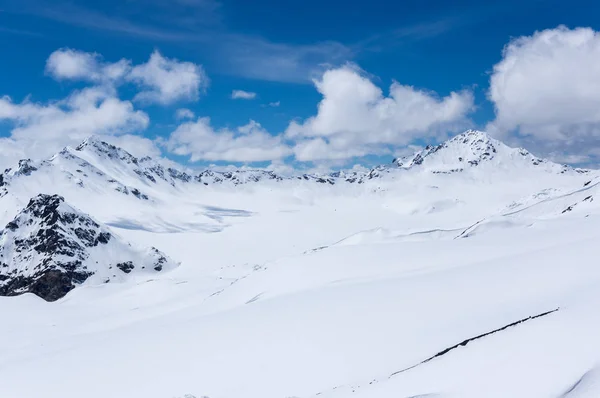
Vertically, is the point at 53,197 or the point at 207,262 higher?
the point at 53,197

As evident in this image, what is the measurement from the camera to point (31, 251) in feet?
399

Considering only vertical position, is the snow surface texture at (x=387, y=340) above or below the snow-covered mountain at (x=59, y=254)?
below

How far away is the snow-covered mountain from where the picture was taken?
369 ft

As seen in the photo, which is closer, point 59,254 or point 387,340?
point 387,340

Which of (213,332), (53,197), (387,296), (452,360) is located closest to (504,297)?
(387,296)

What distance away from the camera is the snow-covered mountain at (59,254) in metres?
112

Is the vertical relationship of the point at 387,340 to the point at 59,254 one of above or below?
below

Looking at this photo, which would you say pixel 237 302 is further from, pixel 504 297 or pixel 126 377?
pixel 504 297

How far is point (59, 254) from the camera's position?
386 ft

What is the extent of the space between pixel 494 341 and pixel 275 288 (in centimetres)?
2986

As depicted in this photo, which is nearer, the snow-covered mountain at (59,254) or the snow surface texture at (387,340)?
the snow surface texture at (387,340)

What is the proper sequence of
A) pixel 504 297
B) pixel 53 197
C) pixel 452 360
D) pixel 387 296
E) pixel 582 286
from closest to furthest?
pixel 452 360, pixel 582 286, pixel 504 297, pixel 387 296, pixel 53 197

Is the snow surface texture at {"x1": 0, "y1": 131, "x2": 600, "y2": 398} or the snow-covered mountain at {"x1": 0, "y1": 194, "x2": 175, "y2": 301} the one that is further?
the snow-covered mountain at {"x1": 0, "y1": 194, "x2": 175, "y2": 301}

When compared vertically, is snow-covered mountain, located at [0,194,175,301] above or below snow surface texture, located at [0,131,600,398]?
above
